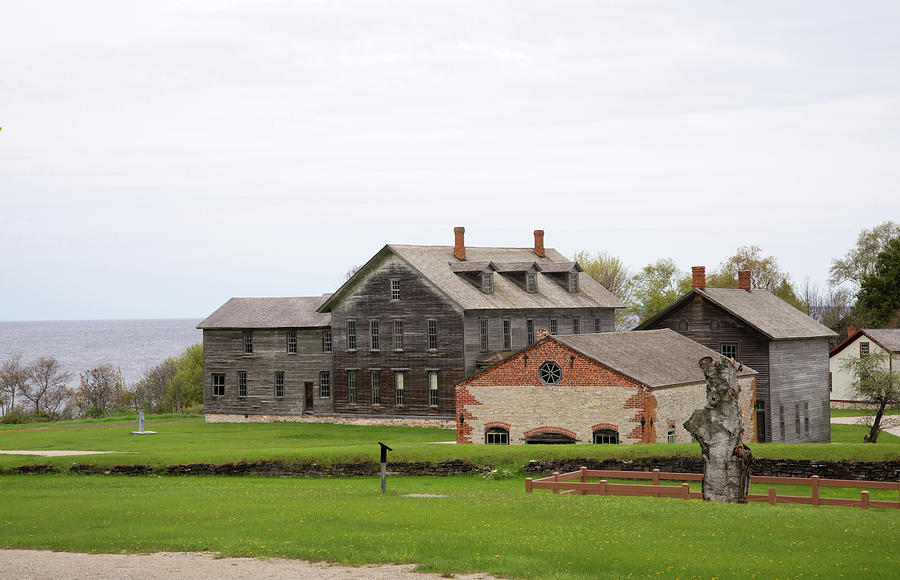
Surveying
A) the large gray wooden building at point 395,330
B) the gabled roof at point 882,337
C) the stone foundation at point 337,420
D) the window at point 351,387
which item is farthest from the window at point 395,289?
the gabled roof at point 882,337

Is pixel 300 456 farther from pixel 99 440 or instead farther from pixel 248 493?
pixel 99 440

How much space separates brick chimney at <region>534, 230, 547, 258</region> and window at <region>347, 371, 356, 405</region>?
56.9 ft

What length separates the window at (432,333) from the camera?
60.2m

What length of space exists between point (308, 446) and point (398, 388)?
1564 centimetres

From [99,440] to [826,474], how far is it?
35.6 metres

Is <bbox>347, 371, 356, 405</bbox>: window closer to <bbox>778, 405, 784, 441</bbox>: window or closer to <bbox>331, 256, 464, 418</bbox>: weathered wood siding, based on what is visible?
<bbox>331, 256, 464, 418</bbox>: weathered wood siding

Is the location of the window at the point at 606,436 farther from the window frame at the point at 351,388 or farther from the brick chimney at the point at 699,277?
the window frame at the point at 351,388

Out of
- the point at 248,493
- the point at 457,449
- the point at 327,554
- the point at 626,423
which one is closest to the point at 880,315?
the point at 626,423

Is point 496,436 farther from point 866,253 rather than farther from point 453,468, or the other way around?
point 866,253

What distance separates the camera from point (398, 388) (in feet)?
202

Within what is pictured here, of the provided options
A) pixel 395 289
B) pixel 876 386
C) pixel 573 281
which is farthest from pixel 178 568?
pixel 573 281

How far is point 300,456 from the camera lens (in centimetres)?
3691

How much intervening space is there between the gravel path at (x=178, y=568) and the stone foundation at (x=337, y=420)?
3953 cm

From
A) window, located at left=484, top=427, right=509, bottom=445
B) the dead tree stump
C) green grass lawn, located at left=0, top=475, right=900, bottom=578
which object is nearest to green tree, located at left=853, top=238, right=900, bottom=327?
window, located at left=484, top=427, right=509, bottom=445
